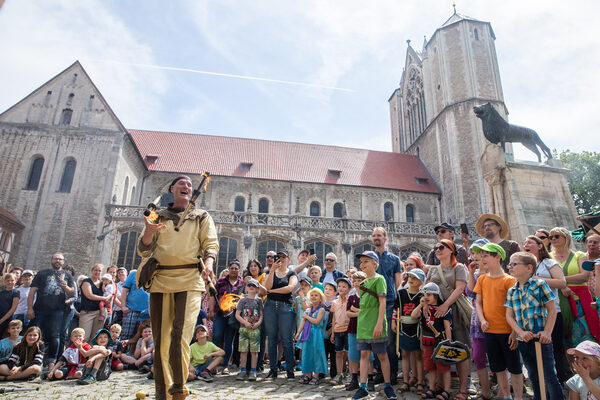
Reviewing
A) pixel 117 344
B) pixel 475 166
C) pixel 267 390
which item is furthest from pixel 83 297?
pixel 475 166

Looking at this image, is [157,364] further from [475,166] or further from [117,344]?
[475,166]

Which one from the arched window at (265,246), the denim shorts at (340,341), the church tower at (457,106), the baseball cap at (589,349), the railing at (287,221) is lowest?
the denim shorts at (340,341)

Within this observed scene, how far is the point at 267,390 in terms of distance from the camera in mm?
4789

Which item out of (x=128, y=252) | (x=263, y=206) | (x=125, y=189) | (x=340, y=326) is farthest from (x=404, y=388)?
(x=263, y=206)

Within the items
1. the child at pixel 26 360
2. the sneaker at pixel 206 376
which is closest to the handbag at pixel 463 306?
the sneaker at pixel 206 376

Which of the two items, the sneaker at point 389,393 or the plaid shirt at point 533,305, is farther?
the sneaker at point 389,393

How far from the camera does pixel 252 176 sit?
26.3 meters

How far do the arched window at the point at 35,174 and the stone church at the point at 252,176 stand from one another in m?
0.07

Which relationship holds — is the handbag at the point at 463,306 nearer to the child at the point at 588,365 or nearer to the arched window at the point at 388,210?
the child at the point at 588,365

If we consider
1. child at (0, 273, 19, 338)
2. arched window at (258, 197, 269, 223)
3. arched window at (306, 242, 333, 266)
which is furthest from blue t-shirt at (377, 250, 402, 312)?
arched window at (258, 197, 269, 223)

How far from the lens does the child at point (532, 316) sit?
3469mm

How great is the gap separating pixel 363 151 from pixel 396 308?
93.5 ft

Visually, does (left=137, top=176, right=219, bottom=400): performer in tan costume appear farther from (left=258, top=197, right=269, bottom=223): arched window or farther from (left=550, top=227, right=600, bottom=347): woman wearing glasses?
(left=258, top=197, right=269, bottom=223): arched window

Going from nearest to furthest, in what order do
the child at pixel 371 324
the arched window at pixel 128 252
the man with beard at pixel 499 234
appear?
1. the child at pixel 371 324
2. the man with beard at pixel 499 234
3. the arched window at pixel 128 252
